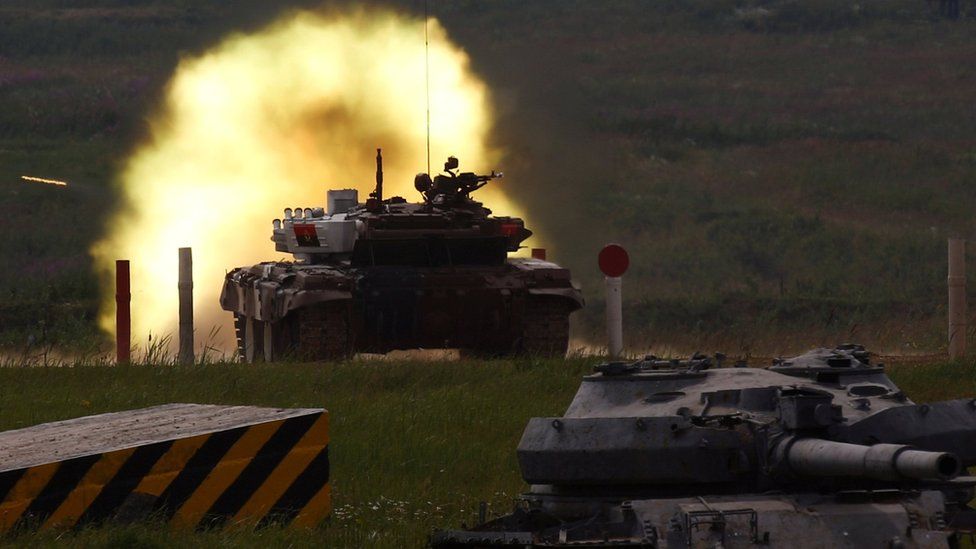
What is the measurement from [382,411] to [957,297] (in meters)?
6.93

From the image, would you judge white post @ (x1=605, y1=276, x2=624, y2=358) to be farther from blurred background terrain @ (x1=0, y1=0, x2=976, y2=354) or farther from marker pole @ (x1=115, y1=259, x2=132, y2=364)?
marker pole @ (x1=115, y1=259, x2=132, y2=364)

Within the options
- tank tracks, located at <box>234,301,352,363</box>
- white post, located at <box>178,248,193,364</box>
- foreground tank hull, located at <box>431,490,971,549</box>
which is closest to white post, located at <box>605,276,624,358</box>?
tank tracks, located at <box>234,301,352,363</box>

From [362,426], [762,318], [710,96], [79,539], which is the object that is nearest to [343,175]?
[762,318]

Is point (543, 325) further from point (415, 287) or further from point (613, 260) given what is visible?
point (613, 260)

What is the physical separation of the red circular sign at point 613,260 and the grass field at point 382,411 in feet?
A: 3.61

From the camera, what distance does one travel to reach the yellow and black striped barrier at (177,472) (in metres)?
9.15

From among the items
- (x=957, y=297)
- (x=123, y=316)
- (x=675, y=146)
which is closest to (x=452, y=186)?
(x=123, y=316)

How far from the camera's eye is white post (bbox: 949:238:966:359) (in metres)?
18.1

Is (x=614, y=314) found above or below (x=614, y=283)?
below

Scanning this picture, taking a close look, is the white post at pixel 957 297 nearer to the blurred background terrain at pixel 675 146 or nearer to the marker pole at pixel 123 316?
the blurred background terrain at pixel 675 146

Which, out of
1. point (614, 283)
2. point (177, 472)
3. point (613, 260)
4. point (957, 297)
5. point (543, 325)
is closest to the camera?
point (177, 472)

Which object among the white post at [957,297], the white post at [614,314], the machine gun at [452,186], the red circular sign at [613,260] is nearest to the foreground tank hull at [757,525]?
the red circular sign at [613,260]

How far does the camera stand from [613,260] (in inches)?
696

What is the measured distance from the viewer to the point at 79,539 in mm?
8891
